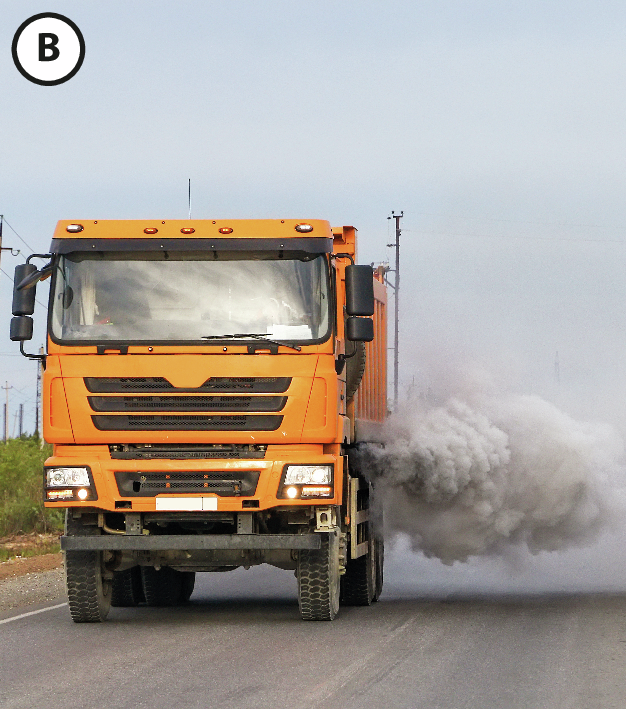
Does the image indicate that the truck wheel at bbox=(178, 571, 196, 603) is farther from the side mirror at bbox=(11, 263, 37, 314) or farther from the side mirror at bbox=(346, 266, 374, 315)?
the side mirror at bbox=(346, 266, 374, 315)

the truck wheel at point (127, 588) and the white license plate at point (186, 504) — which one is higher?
the white license plate at point (186, 504)

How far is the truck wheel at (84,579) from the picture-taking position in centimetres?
1280

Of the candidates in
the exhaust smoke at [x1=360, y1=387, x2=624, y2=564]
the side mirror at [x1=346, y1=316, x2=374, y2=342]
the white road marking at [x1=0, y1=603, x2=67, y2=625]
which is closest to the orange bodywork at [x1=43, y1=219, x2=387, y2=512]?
the side mirror at [x1=346, y1=316, x2=374, y2=342]

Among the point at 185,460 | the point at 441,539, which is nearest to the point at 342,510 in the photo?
the point at 185,460

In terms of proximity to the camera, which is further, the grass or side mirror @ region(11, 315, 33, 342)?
the grass

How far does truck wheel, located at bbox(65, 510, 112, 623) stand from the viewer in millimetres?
12797

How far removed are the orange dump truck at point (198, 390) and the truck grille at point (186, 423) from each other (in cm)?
1

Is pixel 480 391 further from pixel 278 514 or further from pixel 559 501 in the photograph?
pixel 278 514

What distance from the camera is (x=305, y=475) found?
12359mm

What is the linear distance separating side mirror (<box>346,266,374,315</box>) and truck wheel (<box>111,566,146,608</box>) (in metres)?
4.07

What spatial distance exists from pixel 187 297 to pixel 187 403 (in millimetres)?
978

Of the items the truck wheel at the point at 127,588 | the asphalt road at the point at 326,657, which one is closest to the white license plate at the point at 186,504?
the asphalt road at the point at 326,657

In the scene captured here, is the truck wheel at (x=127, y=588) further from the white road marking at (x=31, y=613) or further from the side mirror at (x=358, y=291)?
the side mirror at (x=358, y=291)

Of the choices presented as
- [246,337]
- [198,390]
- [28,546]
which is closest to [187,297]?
[246,337]
